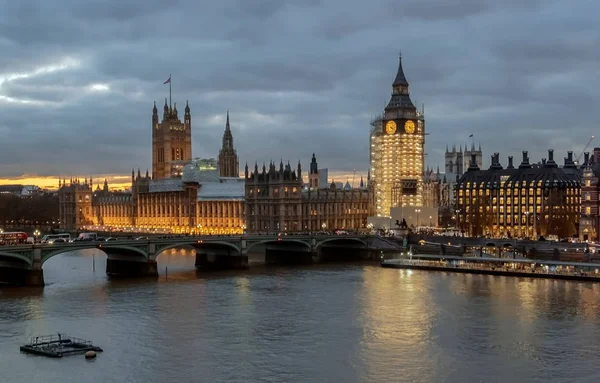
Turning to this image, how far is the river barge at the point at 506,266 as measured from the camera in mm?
79000

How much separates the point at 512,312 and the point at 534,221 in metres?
68.2

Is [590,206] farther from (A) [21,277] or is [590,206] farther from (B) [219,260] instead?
(A) [21,277]

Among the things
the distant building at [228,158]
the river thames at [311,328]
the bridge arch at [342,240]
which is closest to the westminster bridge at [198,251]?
the bridge arch at [342,240]

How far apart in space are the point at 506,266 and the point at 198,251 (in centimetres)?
3451

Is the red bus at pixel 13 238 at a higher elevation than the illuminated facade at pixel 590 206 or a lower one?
lower

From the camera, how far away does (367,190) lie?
14600 centimetres

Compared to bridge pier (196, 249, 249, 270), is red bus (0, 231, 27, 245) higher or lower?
higher

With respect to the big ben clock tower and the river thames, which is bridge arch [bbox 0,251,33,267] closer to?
the river thames

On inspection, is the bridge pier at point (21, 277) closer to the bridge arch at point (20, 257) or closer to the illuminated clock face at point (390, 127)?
the bridge arch at point (20, 257)

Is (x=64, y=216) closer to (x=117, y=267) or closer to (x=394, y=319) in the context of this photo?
(x=117, y=267)

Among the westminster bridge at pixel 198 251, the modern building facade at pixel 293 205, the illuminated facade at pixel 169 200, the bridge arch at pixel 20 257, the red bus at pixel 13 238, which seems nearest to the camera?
the bridge arch at pixel 20 257

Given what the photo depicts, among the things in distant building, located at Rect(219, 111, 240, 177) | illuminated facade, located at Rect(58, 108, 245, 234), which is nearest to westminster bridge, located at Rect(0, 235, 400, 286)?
illuminated facade, located at Rect(58, 108, 245, 234)

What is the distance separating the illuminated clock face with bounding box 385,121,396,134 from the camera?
140 metres

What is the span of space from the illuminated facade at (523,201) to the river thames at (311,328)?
150 feet
